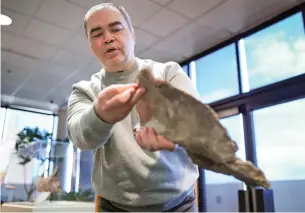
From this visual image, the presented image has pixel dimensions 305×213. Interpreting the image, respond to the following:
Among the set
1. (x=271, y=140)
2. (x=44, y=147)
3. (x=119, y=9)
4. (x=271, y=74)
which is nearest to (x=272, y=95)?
(x=271, y=74)

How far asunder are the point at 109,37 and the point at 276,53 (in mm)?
2327

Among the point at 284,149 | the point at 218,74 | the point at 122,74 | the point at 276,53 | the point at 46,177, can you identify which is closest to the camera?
the point at 122,74

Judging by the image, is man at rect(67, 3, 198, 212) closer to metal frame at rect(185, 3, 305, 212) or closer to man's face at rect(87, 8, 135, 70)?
man's face at rect(87, 8, 135, 70)

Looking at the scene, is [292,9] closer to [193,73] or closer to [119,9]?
[193,73]

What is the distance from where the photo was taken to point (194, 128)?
48 cm

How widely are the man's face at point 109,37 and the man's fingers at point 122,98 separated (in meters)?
0.27

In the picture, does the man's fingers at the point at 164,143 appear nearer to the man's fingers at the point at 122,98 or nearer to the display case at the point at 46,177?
the man's fingers at the point at 122,98

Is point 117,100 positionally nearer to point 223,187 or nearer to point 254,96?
point 254,96

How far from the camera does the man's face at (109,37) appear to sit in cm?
73

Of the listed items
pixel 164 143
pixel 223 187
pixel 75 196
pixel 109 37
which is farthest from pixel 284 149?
pixel 164 143

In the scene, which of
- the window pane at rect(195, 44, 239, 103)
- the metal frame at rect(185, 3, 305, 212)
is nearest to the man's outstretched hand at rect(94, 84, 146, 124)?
the metal frame at rect(185, 3, 305, 212)

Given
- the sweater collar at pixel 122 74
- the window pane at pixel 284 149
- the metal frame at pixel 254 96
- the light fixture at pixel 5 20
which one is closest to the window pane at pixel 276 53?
the metal frame at pixel 254 96

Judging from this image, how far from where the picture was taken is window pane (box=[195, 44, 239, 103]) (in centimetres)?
307

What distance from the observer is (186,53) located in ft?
11.0
